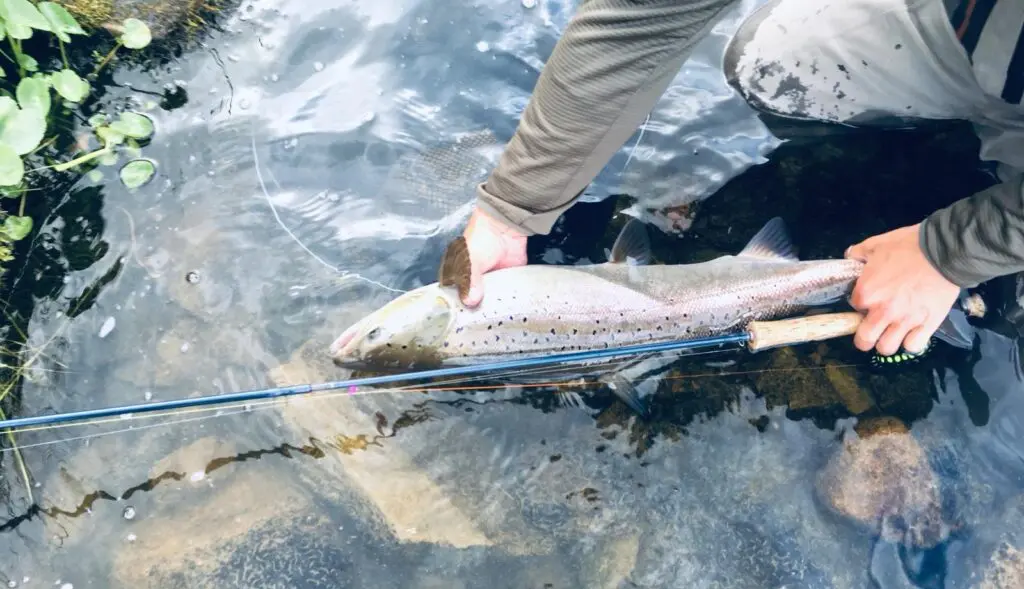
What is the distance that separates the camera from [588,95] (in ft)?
8.33

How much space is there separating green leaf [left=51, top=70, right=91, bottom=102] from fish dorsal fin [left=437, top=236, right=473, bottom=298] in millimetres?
1951

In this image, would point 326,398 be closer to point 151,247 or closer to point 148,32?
point 151,247

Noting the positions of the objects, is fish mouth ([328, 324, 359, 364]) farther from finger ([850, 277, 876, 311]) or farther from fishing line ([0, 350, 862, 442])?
finger ([850, 277, 876, 311])

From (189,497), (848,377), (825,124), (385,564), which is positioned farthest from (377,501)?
(825,124)

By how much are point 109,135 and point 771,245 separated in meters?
3.30

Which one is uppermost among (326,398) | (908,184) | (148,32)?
(148,32)

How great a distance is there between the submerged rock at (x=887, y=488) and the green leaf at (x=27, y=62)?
4.29 m

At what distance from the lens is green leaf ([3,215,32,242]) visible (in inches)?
134

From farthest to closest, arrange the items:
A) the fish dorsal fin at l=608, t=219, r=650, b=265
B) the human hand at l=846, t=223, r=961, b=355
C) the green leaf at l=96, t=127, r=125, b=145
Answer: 1. the green leaf at l=96, t=127, r=125, b=145
2. the fish dorsal fin at l=608, t=219, r=650, b=265
3. the human hand at l=846, t=223, r=961, b=355

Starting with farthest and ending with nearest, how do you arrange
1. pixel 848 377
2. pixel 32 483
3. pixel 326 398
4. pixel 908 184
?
pixel 908 184, pixel 848 377, pixel 326 398, pixel 32 483

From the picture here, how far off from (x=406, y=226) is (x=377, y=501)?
1355 millimetres

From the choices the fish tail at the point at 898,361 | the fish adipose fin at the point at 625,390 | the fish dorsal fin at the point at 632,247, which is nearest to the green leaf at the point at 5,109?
the fish dorsal fin at the point at 632,247

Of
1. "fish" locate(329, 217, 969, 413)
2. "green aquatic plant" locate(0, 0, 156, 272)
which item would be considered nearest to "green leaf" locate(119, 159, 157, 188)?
"green aquatic plant" locate(0, 0, 156, 272)

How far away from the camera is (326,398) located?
3.46m
